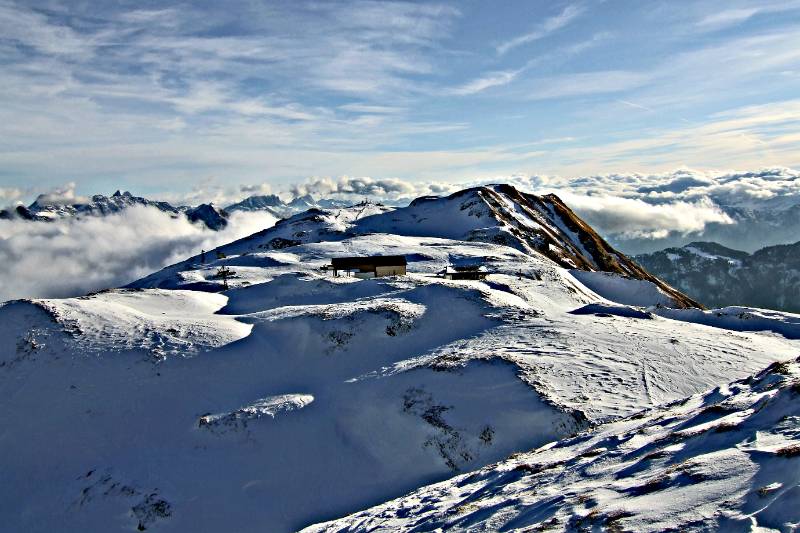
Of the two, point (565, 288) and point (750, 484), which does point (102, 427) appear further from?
point (565, 288)

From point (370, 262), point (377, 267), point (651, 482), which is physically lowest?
point (651, 482)

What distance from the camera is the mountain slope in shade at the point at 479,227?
11175 cm

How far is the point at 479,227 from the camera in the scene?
11812cm

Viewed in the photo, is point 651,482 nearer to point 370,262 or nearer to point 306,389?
point 306,389

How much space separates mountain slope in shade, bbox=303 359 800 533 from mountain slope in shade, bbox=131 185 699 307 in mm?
81448

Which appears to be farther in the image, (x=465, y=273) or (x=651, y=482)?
(x=465, y=273)

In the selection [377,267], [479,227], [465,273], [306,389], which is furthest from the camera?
[479,227]

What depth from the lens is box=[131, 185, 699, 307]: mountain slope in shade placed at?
112 m

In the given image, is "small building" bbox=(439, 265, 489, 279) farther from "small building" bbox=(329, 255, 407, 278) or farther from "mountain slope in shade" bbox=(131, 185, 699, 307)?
"mountain slope in shade" bbox=(131, 185, 699, 307)

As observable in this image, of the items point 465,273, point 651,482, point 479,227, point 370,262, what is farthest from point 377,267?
point 651,482

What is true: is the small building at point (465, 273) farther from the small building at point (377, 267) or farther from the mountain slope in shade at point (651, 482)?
the mountain slope in shade at point (651, 482)

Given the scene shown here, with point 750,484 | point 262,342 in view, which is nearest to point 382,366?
point 262,342

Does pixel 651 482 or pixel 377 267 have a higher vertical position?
pixel 377 267

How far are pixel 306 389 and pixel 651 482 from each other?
25.7 m
